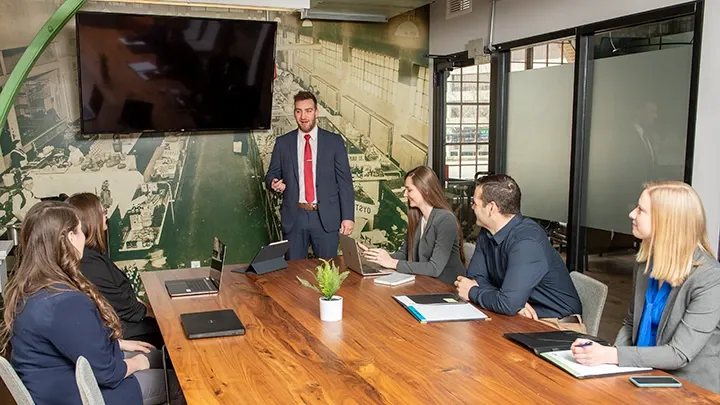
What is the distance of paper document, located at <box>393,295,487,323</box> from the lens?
264 cm

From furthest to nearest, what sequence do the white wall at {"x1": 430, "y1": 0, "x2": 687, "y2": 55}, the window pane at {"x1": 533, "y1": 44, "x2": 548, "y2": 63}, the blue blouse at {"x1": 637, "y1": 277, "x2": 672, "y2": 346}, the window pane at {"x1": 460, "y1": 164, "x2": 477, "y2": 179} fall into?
the window pane at {"x1": 460, "y1": 164, "x2": 477, "y2": 179} < the window pane at {"x1": 533, "y1": 44, "x2": 548, "y2": 63} < the white wall at {"x1": 430, "y1": 0, "x2": 687, "y2": 55} < the blue blouse at {"x1": 637, "y1": 277, "x2": 672, "y2": 346}

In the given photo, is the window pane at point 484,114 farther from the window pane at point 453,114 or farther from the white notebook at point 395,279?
the white notebook at point 395,279

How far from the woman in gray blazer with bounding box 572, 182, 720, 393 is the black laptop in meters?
1.29

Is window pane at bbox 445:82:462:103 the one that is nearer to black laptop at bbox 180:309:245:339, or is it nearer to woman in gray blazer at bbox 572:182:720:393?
woman in gray blazer at bbox 572:182:720:393

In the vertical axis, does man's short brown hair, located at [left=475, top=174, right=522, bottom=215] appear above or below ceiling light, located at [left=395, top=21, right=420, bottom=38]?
below

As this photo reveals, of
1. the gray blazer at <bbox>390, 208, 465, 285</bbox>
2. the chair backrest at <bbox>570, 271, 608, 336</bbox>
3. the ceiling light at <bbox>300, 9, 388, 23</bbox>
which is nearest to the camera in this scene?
the chair backrest at <bbox>570, 271, 608, 336</bbox>

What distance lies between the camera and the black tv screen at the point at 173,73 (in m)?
4.97

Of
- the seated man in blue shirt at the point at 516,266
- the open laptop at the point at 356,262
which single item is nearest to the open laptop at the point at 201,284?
the open laptop at the point at 356,262

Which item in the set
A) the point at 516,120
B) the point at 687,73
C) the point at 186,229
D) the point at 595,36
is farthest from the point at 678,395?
the point at 186,229

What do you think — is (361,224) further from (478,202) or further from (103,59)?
(478,202)

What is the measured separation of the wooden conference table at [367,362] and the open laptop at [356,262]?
0.46 metres

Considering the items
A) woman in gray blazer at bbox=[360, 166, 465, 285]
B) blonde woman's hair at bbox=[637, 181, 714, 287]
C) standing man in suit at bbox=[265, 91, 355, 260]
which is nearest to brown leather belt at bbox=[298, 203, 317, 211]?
standing man in suit at bbox=[265, 91, 355, 260]

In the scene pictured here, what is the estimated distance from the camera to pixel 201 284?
3332mm

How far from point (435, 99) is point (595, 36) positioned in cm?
216
